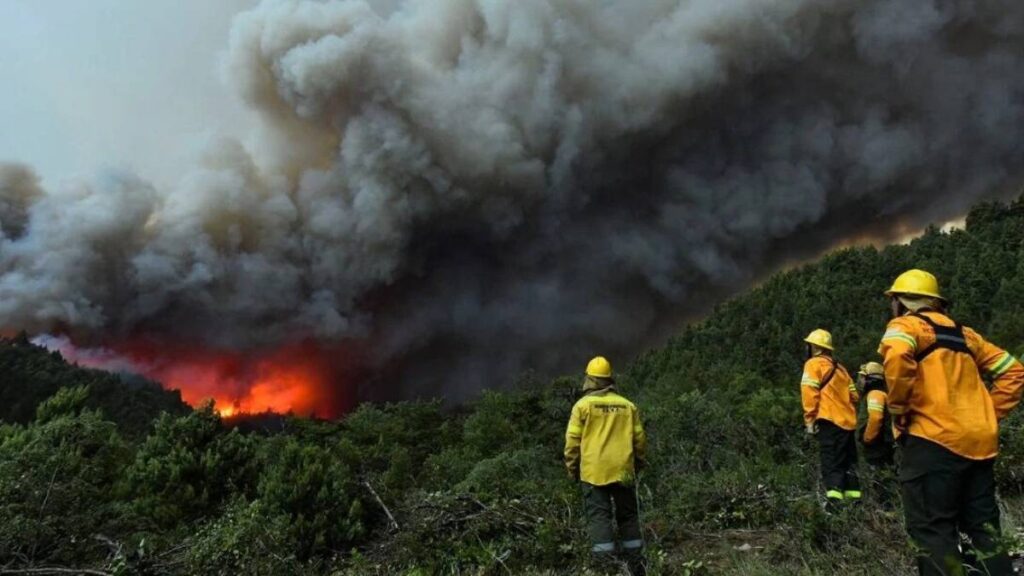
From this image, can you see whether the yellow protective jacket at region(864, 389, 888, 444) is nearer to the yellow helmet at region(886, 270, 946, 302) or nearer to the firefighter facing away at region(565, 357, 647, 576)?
the firefighter facing away at region(565, 357, 647, 576)

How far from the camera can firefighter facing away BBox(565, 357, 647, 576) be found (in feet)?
15.1

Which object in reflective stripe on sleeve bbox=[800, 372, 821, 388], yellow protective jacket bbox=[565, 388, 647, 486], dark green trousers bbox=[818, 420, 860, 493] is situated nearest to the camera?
yellow protective jacket bbox=[565, 388, 647, 486]

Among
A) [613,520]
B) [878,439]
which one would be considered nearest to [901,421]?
[613,520]

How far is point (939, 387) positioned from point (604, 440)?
2.36 meters

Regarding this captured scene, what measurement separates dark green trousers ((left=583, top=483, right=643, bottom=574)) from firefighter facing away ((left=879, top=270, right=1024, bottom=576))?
2111mm

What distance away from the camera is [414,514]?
6594mm

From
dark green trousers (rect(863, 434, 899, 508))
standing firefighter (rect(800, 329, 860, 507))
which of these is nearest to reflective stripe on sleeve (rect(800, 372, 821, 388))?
standing firefighter (rect(800, 329, 860, 507))

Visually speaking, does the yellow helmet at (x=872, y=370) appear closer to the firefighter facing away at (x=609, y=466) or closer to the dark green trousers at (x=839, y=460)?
the dark green trousers at (x=839, y=460)

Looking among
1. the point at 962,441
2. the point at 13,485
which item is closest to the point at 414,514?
the point at 13,485

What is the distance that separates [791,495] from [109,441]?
27.6 feet

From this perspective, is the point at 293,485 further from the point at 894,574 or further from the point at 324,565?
the point at 894,574

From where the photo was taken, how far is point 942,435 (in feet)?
9.11

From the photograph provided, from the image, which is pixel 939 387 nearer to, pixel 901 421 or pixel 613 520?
pixel 901 421

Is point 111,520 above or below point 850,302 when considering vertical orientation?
below
